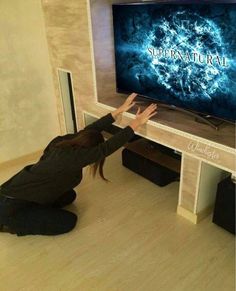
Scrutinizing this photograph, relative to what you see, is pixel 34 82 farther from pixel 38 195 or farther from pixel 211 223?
pixel 211 223

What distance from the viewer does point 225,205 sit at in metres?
1.75

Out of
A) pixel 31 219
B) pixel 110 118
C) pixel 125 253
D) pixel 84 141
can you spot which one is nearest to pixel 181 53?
pixel 110 118

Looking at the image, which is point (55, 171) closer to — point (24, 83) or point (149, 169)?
point (149, 169)

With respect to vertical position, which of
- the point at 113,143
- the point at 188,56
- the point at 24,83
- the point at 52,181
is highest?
the point at 188,56

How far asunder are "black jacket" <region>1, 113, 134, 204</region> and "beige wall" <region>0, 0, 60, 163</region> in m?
0.95

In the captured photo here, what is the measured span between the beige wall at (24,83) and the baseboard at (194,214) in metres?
1.53

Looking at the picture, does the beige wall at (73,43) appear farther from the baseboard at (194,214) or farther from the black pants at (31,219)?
the baseboard at (194,214)

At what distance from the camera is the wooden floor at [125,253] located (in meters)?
1.53

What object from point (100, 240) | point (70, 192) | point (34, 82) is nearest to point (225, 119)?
point (100, 240)

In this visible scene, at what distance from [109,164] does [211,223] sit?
3.50ft

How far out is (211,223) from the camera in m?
1.90

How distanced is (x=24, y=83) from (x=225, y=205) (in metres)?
1.90

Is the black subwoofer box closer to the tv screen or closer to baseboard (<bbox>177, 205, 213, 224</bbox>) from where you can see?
baseboard (<bbox>177, 205, 213, 224</bbox>)

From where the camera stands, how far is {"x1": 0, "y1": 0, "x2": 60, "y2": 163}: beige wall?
7.66 feet
